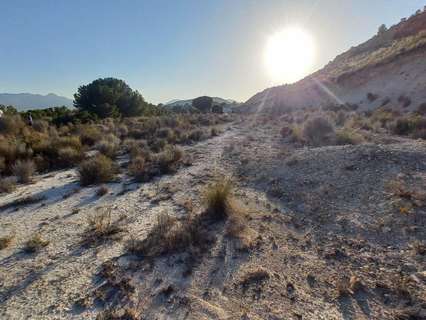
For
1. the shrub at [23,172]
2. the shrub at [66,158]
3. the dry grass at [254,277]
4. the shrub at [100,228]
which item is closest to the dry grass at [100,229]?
the shrub at [100,228]

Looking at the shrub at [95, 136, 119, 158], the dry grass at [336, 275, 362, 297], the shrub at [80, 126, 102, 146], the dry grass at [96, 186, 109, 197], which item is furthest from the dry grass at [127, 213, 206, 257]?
the shrub at [80, 126, 102, 146]

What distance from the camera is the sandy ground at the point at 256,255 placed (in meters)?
3.55

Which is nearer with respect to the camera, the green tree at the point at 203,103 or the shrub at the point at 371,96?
the shrub at the point at 371,96

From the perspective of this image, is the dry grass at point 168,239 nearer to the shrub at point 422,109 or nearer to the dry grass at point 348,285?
the dry grass at point 348,285

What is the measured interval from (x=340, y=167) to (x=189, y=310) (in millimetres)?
6468

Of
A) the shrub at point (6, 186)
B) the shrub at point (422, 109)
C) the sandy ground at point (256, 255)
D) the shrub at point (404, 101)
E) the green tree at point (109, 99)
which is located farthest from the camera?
the green tree at point (109, 99)

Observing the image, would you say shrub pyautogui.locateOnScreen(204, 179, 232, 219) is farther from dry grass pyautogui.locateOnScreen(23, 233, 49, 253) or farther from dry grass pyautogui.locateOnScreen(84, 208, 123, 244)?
dry grass pyautogui.locateOnScreen(23, 233, 49, 253)

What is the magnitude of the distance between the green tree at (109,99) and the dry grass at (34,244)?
1166 inches

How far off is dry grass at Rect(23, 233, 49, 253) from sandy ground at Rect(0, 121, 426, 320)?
0.12 meters

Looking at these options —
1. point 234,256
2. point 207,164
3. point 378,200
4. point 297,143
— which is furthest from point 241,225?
point 297,143

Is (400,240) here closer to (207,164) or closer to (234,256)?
(234,256)

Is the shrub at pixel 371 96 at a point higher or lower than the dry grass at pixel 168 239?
higher

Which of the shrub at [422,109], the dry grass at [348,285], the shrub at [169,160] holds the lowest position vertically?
the dry grass at [348,285]

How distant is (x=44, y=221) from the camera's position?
6160 mm
